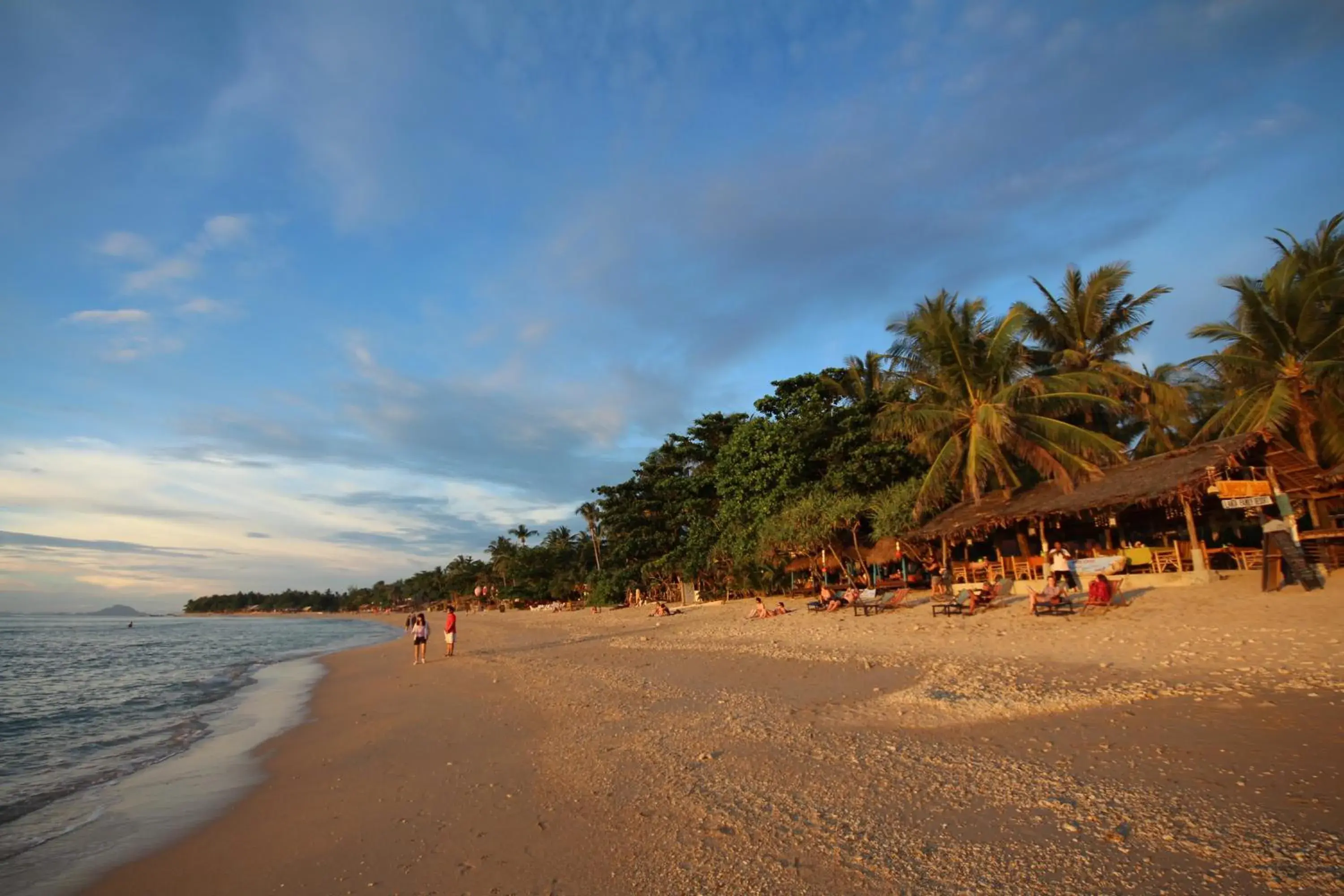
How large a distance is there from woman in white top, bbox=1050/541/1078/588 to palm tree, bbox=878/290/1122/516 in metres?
3.40

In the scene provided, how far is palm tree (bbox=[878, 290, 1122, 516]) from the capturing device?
18.4 metres

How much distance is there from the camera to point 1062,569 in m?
13.9

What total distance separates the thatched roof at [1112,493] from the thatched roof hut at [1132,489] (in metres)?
0.02

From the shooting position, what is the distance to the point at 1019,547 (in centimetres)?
2014

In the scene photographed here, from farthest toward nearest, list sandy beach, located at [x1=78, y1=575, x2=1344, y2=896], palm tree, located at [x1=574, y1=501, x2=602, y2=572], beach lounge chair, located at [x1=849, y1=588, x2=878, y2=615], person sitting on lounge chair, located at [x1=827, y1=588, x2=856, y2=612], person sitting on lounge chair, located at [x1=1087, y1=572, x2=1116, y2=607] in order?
1. palm tree, located at [x1=574, y1=501, x2=602, y2=572]
2. person sitting on lounge chair, located at [x1=827, y1=588, x2=856, y2=612]
3. beach lounge chair, located at [x1=849, y1=588, x2=878, y2=615]
4. person sitting on lounge chair, located at [x1=1087, y1=572, x2=1116, y2=607]
5. sandy beach, located at [x1=78, y1=575, x2=1344, y2=896]

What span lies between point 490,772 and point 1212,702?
7.05 m

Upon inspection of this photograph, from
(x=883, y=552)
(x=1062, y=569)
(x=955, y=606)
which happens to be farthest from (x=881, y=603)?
(x=883, y=552)

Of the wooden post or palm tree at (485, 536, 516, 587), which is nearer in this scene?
the wooden post

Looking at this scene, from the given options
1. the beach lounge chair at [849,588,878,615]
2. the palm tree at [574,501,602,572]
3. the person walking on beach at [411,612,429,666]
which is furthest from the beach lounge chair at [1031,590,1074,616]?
the palm tree at [574,501,602,572]

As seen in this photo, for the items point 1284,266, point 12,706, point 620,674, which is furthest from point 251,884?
point 1284,266

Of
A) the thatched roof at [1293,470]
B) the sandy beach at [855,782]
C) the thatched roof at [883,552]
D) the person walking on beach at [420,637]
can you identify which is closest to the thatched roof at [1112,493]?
the thatched roof at [1293,470]

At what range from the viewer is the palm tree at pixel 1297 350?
17.5 m

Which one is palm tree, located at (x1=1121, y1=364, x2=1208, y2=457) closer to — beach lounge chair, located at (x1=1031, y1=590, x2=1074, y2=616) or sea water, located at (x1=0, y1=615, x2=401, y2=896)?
beach lounge chair, located at (x1=1031, y1=590, x2=1074, y2=616)

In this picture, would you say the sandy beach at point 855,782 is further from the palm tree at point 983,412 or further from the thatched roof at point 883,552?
the thatched roof at point 883,552
